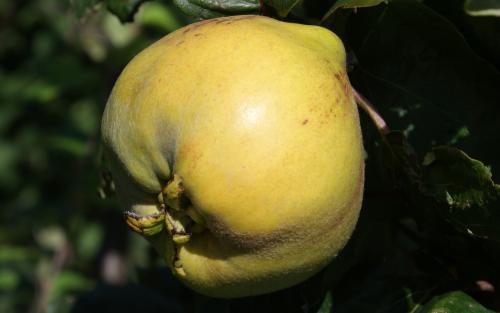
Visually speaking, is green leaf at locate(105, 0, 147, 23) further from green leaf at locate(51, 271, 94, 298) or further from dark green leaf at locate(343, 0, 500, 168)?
green leaf at locate(51, 271, 94, 298)

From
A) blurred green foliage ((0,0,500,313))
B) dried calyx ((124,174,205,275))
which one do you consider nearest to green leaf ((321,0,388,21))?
blurred green foliage ((0,0,500,313))

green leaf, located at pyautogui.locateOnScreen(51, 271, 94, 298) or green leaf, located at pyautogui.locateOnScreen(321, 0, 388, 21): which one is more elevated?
green leaf, located at pyautogui.locateOnScreen(321, 0, 388, 21)

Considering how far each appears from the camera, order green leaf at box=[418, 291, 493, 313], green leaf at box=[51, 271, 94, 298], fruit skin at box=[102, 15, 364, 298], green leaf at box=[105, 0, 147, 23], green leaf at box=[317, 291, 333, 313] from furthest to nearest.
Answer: green leaf at box=[51, 271, 94, 298] < green leaf at box=[105, 0, 147, 23] < green leaf at box=[317, 291, 333, 313] < green leaf at box=[418, 291, 493, 313] < fruit skin at box=[102, 15, 364, 298]

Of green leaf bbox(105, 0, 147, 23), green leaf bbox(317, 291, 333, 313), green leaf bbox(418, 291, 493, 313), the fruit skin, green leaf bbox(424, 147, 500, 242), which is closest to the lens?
the fruit skin

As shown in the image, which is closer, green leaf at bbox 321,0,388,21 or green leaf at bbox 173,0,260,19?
green leaf at bbox 321,0,388,21

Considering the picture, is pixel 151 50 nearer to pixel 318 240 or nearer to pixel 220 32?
pixel 220 32

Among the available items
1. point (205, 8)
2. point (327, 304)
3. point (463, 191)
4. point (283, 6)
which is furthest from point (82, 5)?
point (463, 191)

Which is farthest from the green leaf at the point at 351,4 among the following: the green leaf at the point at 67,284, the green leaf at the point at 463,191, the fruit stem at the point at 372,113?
the green leaf at the point at 67,284
